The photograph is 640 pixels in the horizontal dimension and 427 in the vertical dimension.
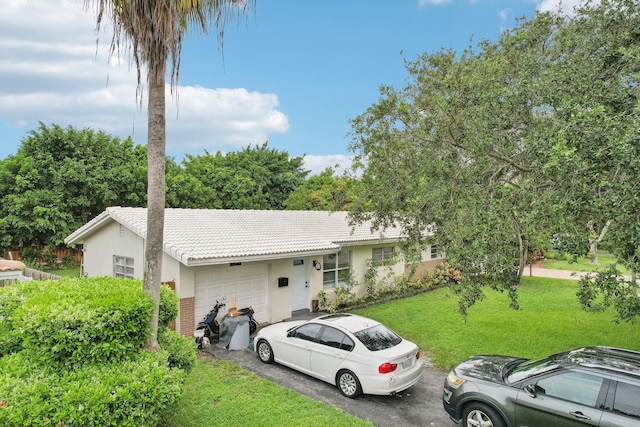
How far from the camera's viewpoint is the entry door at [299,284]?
14.6m

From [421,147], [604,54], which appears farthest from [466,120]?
[604,54]

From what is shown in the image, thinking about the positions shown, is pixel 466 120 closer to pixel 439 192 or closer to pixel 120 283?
pixel 439 192

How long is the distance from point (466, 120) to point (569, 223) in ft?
10.9

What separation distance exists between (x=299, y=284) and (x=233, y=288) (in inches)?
120

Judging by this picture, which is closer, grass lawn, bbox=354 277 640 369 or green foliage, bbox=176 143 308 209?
grass lawn, bbox=354 277 640 369

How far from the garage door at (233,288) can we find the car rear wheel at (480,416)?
26.2ft

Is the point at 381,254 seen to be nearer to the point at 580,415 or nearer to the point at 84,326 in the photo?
the point at 580,415

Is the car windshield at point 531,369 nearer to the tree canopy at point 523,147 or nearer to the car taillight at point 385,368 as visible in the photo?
the tree canopy at point 523,147

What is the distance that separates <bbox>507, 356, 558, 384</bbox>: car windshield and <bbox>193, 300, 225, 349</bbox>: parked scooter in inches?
304

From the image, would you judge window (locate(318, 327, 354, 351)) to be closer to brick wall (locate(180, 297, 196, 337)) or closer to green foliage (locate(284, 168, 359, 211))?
brick wall (locate(180, 297, 196, 337))

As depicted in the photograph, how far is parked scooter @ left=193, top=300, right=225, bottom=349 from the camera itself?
426 inches

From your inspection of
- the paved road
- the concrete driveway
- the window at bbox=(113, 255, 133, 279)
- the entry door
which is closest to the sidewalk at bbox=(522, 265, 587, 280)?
the entry door

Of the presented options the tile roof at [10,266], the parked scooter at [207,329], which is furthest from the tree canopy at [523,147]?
the tile roof at [10,266]

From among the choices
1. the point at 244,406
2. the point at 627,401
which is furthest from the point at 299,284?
the point at 627,401
